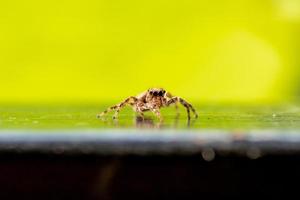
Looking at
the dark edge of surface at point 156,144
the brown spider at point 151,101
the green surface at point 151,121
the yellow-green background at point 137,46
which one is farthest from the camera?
the yellow-green background at point 137,46

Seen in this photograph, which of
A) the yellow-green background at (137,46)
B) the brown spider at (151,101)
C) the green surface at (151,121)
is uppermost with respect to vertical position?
the yellow-green background at (137,46)

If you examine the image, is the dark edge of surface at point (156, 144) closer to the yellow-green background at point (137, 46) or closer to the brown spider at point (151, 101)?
the brown spider at point (151, 101)

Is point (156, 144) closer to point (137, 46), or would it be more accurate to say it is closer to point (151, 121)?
point (151, 121)

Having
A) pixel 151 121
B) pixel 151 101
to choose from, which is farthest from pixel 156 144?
pixel 151 101

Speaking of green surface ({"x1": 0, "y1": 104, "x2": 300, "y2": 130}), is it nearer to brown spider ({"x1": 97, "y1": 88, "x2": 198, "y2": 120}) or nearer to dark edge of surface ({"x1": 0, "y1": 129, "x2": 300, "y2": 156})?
brown spider ({"x1": 97, "y1": 88, "x2": 198, "y2": 120})

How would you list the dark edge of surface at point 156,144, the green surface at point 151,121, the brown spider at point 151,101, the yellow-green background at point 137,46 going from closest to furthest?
1. the dark edge of surface at point 156,144
2. the green surface at point 151,121
3. the brown spider at point 151,101
4. the yellow-green background at point 137,46

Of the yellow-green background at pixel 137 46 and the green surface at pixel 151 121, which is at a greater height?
the yellow-green background at pixel 137 46

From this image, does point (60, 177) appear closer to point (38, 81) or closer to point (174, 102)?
point (174, 102)

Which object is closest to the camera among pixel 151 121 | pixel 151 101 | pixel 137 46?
pixel 151 121

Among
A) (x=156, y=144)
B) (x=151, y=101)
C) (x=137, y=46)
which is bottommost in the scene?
(x=156, y=144)

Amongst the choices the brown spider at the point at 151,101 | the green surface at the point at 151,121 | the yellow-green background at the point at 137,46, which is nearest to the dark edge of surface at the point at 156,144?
the green surface at the point at 151,121
